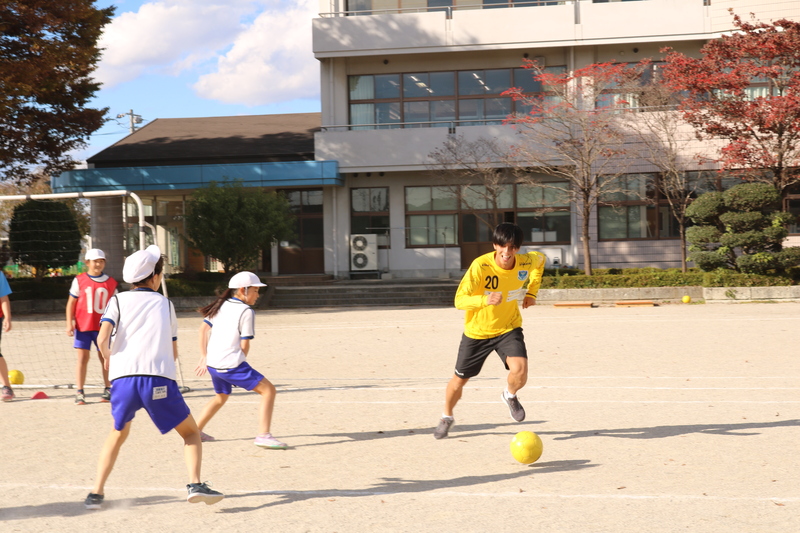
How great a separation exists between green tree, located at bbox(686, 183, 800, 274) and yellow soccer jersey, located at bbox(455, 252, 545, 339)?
16.2 m

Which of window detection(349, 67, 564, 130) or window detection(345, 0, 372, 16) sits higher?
window detection(345, 0, 372, 16)

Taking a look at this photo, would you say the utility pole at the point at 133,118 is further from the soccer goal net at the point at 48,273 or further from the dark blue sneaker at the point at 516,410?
the dark blue sneaker at the point at 516,410

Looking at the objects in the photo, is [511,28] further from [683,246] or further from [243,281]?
[243,281]

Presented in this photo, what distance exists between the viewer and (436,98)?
28.7m

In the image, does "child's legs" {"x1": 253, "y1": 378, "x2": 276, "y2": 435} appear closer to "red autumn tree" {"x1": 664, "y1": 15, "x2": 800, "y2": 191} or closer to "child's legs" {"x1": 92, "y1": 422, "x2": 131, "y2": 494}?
"child's legs" {"x1": 92, "y1": 422, "x2": 131, "y2": 494}

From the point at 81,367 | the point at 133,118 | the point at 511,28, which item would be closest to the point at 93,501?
the point at 81,367

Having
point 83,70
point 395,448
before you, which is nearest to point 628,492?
point 395,448

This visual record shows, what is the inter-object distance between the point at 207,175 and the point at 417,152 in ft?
24.8

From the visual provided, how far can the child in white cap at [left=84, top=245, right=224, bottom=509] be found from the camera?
4785 millimetres

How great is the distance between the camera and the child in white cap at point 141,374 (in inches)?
188

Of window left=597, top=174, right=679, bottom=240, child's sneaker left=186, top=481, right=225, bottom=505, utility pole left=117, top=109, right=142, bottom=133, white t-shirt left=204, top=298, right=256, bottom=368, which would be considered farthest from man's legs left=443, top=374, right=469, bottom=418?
utility pole left=117, top=109, right=142, bottom=133

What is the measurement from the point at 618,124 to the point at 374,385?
18391 millimetres

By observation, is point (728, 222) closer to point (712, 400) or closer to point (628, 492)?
point (712, 400)

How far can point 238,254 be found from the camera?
24.6 meters
